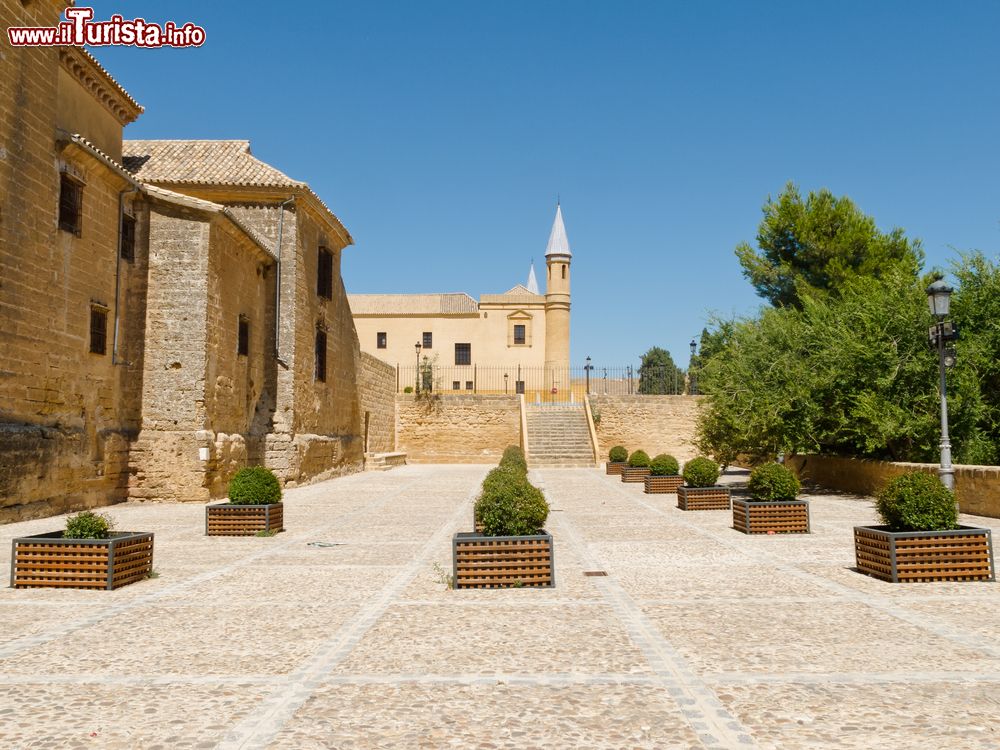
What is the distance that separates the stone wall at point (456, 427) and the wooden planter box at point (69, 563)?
26.9 meters

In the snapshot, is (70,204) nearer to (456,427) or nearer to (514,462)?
(514,462)

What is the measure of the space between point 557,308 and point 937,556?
42.1m

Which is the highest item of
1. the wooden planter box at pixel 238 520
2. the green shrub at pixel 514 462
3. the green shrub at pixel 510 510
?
the green shrub at pixel 514 462

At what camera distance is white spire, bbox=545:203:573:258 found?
50844 millimetres

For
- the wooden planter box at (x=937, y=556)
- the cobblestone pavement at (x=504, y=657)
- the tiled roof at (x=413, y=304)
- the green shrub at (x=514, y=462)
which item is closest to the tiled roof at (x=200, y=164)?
the green shrub at (x=514, y=462)

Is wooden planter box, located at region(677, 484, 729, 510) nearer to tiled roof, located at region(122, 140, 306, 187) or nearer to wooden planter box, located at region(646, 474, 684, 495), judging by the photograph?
wooden planter box, located at region(646, 474, 684, 495)

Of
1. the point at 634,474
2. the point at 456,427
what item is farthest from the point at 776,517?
the point at 456,427

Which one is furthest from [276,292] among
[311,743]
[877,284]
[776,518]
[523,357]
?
[523,357]

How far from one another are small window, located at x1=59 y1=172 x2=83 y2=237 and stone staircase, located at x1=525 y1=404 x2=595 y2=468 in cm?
1893

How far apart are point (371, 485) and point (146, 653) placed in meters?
16.4

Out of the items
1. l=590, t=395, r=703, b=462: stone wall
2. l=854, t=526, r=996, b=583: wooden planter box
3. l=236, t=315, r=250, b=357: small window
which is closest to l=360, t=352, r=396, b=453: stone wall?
l=590, t=395, r=703, b=462: stone wall

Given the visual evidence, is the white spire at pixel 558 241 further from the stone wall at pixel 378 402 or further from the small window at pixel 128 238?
the small window at pixel 128 238

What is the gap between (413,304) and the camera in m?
51.4

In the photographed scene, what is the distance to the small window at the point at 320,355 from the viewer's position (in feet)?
75.0
